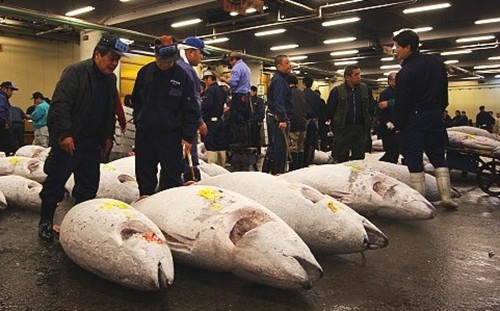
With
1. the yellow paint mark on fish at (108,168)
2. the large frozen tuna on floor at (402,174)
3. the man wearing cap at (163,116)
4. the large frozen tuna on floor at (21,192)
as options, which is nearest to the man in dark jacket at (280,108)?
the large frozen tuna on floor at (402,174)

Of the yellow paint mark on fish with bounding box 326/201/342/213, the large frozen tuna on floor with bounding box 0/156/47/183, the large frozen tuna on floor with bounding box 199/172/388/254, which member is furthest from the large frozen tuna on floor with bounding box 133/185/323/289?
the large frozen tuna on floor with bounding box 0/156/47/183

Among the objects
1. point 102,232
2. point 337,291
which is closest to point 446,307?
point 337,291

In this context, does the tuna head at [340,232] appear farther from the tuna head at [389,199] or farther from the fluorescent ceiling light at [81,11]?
the fluorescent ceiling light at [81,11]

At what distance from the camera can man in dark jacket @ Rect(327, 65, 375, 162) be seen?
6285mm

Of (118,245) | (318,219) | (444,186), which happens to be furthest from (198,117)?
(444,186)

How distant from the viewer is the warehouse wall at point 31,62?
709 inches

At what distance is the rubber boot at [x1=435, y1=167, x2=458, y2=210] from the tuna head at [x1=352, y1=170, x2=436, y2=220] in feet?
3.58

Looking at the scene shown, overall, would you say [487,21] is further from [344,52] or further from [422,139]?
[422,139]

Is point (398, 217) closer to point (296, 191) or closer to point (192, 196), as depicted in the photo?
point (296, 191)

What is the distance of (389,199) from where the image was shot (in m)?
4.21

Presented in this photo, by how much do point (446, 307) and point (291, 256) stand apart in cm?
86

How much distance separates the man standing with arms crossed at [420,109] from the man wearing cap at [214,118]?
301 cm

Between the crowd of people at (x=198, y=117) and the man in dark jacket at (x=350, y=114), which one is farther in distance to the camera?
the man in dark jacket at (x=350, y=114)

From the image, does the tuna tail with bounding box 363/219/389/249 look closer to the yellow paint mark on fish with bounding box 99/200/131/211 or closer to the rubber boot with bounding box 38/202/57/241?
the yellow paint mark on fish with bounding box 99/200/131/211
